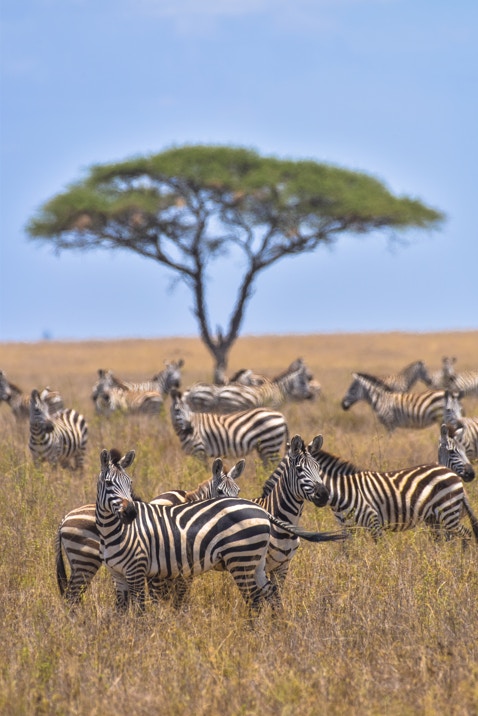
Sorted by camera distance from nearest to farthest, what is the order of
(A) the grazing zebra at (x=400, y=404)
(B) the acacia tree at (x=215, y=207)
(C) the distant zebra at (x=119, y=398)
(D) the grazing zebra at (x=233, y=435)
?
(D) the grazing zebra at (x=233, y=435) → (A) the grazing zebra at (x=400, y=404) → (C) the distant zebra at (x=119, y=398) → (B) the acacia tree at (x=215, y=207)

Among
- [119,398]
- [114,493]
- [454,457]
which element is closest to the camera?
[114,493]

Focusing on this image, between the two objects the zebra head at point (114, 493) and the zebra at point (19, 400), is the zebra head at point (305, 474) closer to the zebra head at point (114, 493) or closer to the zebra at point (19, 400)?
the zebra head at point (114, 493)

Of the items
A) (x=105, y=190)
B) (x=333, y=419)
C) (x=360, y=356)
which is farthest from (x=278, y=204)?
(x=360, y=356)

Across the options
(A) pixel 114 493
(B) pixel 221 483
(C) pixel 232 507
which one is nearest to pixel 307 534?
(C) pixel 232 507

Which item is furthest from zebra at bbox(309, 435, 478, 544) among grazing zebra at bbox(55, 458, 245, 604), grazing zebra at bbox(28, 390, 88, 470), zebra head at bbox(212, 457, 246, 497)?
grazing zebra at bbox(28, 390, 88, 470)

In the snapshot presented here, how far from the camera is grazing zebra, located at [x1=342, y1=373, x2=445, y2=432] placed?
Answer: 16531mm

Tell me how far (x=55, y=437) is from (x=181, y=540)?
637 centimetres

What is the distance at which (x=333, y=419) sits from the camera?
18594mm

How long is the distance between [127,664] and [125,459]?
158cm

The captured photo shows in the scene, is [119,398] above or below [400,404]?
below

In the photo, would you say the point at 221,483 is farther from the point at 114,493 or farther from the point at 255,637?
the point at 255,637

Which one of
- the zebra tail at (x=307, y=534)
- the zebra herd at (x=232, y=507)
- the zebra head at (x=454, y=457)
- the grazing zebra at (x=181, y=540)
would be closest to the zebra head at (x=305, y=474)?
the zebra herd at (x=232, y=507)

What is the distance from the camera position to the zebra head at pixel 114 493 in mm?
6707

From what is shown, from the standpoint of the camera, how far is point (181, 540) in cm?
687
